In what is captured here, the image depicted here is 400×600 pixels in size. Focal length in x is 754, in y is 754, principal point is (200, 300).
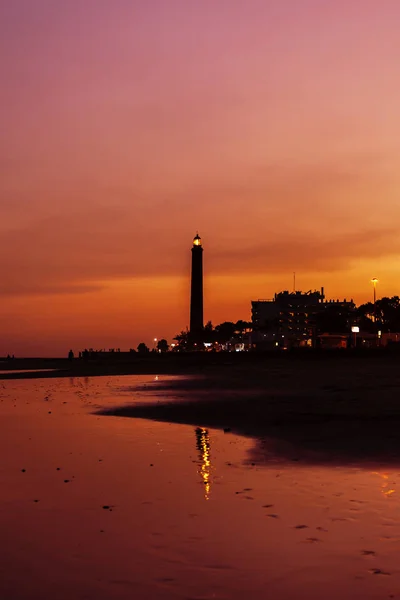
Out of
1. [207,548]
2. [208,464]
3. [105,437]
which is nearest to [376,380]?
[105,437]

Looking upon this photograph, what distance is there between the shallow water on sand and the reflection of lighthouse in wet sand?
84 mm

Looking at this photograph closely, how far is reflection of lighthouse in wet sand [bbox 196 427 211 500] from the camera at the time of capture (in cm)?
1571

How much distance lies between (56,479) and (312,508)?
608 centimetres

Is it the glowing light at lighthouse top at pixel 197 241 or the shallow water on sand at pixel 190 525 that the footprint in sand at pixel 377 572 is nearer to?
A: the shallow water on sand at pixel 190 525

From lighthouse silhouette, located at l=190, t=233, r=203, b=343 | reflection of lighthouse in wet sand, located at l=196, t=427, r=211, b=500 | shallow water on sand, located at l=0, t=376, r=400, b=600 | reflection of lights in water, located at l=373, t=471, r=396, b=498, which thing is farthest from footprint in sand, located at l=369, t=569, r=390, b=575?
lighthouse silhouette, located at l=190, t=233, r=203, b=343

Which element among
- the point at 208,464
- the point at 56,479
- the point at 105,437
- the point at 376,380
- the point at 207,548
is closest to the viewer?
the point at 207,548

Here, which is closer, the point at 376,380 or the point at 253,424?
the point at 253,424

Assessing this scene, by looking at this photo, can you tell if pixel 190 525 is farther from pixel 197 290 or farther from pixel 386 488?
pixel 197 290

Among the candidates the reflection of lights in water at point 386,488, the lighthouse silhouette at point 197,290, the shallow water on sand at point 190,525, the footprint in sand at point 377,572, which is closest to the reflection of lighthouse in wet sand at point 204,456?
the shallow water on sand at point 190,525

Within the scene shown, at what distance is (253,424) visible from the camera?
90.0 feet

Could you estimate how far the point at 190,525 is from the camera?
12133mm

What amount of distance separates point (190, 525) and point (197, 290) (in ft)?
520

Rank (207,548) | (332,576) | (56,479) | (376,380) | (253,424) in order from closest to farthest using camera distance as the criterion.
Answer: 1. (332,576)
2. (207,548)
3. (56,479)
4. (253,424)
5. (376,380)

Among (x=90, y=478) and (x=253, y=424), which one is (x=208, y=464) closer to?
(x=90, y=478)
